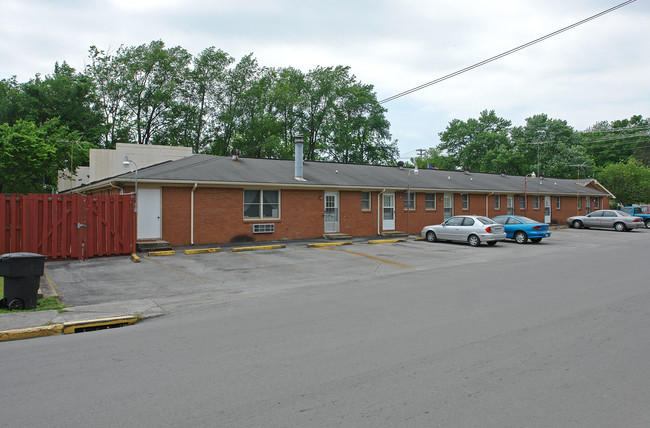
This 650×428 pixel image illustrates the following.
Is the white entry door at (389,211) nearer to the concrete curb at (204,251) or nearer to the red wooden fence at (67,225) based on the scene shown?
the concrete curb at (204,251)

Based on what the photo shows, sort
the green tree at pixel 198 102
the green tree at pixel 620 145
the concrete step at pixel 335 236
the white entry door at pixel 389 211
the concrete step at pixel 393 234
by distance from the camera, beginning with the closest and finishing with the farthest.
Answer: the concrete step at pixel 335 236
the concrete step at pixel 393 234
the white entry door at pixel 389 211
the green tree at pixel 198 102
the green tree at pixel 620 145

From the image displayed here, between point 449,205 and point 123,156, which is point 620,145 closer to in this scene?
point 449,205

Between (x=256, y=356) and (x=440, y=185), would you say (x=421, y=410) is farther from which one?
(x=440, y=185)

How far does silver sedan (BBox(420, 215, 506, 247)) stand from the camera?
2047cm

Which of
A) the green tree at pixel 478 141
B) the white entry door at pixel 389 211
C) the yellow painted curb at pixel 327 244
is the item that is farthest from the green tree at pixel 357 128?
the yellow painted curb at pixel 327 244

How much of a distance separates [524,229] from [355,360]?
19.9 metres

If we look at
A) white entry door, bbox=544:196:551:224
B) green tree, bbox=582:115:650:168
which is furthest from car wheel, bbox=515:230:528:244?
green tree, bbox=582:115:650:168

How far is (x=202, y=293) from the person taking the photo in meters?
10.1

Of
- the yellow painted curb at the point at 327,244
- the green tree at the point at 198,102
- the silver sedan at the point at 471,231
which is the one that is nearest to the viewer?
the yellow painted curb at the point at 327,244

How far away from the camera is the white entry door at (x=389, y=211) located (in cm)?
2548

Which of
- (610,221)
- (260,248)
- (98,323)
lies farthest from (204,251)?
(610,221)

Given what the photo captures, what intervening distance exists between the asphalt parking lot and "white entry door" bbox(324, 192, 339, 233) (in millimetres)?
3009

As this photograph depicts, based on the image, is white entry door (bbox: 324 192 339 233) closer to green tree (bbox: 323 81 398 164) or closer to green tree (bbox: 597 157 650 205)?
green tree (bbox: 323 81 398 164)

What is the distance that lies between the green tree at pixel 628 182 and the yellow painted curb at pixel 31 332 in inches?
2289
